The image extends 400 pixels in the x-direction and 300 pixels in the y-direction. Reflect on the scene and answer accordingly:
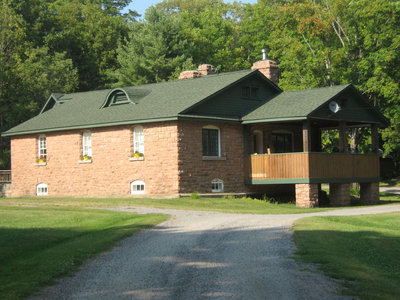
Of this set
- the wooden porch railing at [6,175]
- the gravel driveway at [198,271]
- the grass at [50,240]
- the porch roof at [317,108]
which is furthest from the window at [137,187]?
the gravel driveway at [198,271]

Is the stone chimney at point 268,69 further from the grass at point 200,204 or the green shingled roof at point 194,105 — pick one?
the grass at point 200,204

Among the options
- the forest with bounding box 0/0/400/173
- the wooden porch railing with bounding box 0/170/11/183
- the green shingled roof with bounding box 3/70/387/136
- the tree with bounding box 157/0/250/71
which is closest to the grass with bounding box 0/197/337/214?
the green shingled roof with bounding box 3/70/387/136

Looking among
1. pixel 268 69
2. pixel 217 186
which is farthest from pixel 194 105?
pixel 268 69

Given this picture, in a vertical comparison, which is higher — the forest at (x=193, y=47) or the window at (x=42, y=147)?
the forest at (x=193, y=47)

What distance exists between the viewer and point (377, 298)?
9.20 meters

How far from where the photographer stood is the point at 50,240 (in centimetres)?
1466

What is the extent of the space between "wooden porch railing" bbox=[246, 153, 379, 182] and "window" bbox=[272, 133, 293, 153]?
352 cm

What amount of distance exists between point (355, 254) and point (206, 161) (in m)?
17.0

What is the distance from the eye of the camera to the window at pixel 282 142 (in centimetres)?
3381

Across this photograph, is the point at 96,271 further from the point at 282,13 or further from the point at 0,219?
the point at 282,13

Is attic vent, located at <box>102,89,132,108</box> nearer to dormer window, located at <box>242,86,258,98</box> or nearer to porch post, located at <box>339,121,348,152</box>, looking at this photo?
dormer window, located at <box>242,86,258,98</box>

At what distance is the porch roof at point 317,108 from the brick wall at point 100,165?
4707mm

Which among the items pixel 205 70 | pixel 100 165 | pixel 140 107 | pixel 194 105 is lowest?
pixel 100 165

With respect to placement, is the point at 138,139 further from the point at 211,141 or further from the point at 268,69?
the point at 268,69
